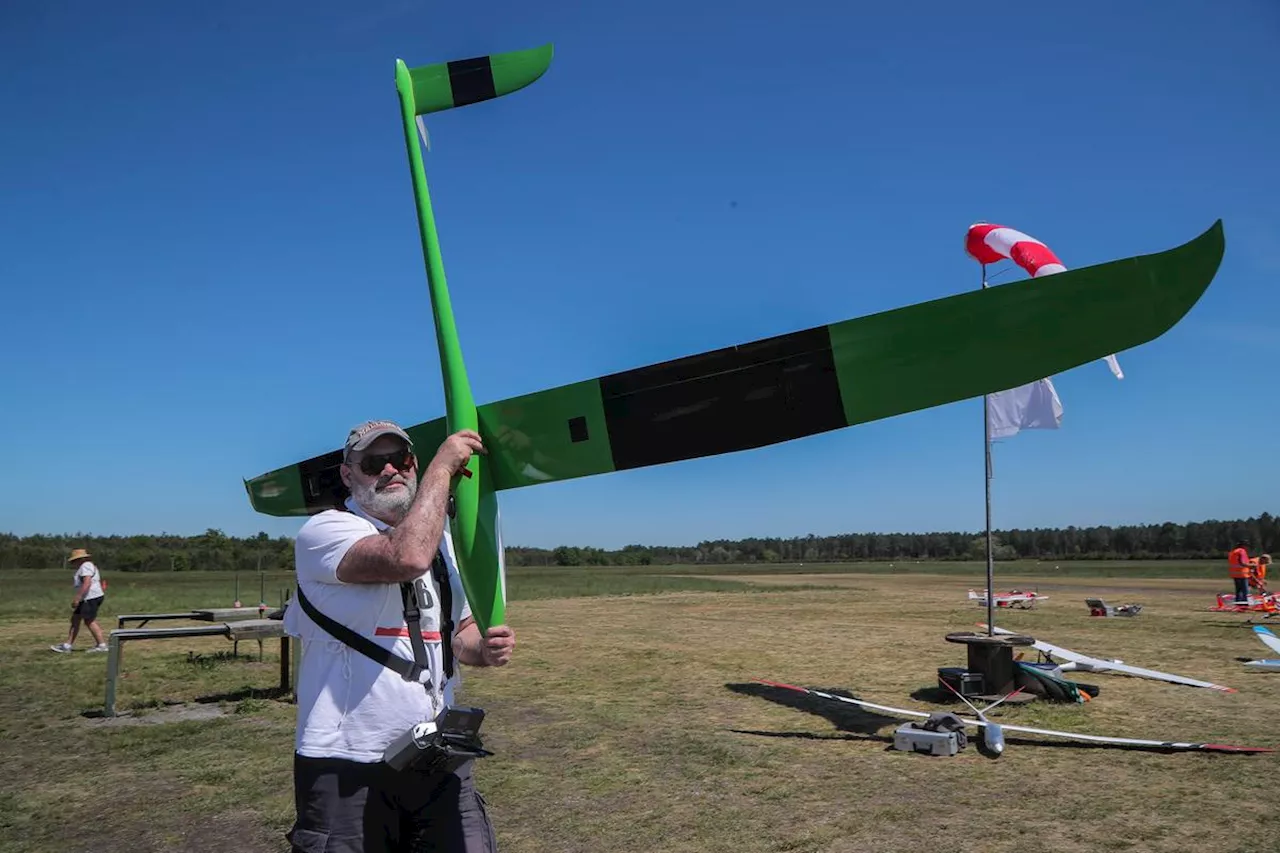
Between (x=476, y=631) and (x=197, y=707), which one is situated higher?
(x=476, y=631)

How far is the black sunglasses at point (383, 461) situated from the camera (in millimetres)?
2578

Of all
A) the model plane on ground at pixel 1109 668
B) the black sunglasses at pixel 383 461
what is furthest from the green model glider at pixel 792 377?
the model plane on ground at pixel 1109 668

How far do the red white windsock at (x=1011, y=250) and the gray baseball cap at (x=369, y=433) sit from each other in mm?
7280

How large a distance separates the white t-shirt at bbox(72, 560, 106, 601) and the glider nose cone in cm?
1343

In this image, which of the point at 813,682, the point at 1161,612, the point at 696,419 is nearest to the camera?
the point at 696,419

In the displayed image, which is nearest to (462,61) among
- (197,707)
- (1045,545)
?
(197,707)

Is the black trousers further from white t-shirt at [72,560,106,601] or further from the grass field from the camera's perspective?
white t-shirt at [72,560,106,601]

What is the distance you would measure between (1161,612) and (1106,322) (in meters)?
23.1

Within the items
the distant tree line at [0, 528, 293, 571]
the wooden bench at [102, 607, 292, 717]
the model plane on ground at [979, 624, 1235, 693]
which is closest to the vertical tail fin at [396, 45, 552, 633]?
the wooden bench at [102, 607, 292, 717]

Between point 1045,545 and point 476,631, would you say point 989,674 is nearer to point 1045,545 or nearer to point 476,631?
point 476,631

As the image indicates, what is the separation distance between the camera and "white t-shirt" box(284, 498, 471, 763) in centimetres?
232

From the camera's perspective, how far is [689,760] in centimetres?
714

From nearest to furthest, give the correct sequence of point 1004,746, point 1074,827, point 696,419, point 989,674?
point 696,419 → point 1074,827 → point 1004,746 → point 989,674

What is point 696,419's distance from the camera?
7.30 ft
